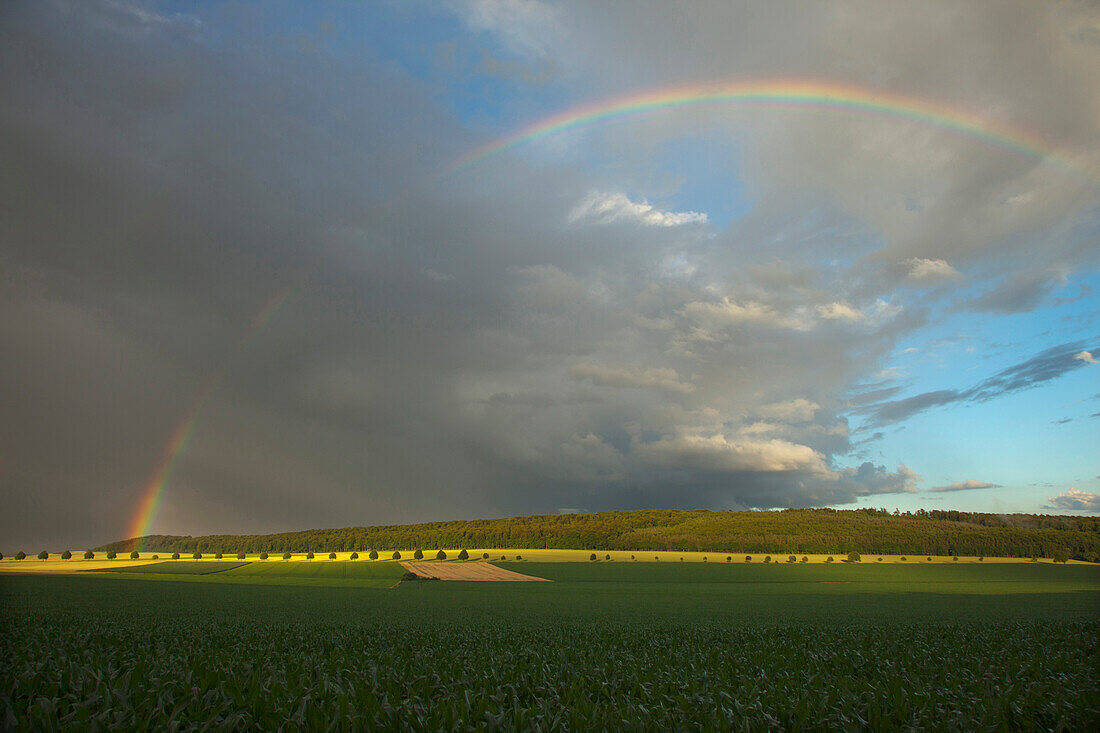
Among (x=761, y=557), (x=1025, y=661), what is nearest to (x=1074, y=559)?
(x=761, y=557)

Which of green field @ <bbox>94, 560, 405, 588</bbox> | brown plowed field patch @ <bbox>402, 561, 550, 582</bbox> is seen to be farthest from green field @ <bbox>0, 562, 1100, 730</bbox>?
brown plowed field patch @ <bbox>402, 561, 550, 582</bbox>

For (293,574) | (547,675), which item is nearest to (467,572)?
(293,574)

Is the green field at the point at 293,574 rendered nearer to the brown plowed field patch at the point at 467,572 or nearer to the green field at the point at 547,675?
the brown plowed field patch at the point at 467,572

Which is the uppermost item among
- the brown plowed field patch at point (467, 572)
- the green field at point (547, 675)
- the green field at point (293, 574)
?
the green field at point (547, 675)

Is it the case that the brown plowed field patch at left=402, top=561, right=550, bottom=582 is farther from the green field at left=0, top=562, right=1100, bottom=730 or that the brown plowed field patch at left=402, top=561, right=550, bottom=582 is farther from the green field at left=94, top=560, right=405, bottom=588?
the green field at left=0, top=562, right=1100, bottom=730

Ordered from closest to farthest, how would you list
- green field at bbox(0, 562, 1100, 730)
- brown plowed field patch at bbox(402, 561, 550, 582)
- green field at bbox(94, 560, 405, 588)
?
green field at bbox(0, 562, 1100, 730) < green field at bbox(94, 560, 405, 588) < brown plowed field patch at bbox(402, 561, 550, 582)

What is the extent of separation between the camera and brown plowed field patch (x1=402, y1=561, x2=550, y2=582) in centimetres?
10788

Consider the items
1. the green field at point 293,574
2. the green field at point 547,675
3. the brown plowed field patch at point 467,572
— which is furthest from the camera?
the brown plowed field patch at point 467,572

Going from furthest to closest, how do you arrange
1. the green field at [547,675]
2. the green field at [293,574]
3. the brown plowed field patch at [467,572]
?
the brown plowed field patch at [467,572]
the green field at [293,574]
the green field at [547,675]

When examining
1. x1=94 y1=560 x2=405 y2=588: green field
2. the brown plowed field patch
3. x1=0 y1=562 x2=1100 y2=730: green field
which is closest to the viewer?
x1=0 y1=562 x2=1100 y2=730: green field

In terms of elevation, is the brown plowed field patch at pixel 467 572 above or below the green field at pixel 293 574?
below

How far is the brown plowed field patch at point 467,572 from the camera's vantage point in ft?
354

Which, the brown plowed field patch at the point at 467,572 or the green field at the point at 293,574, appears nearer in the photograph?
the green field at the point at 293,574

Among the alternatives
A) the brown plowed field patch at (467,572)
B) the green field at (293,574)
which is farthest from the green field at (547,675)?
the brown plowed field patch at (467,572)
